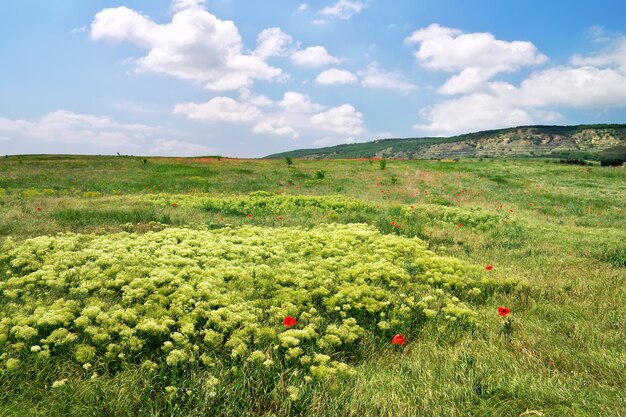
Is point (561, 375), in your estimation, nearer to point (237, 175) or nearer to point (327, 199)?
point (327, 199)

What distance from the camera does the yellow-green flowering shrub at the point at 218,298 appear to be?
14.8 ft

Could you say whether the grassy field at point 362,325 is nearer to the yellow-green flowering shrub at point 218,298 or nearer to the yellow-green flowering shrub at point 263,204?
the yellow-green flowering shrub at point 218,298

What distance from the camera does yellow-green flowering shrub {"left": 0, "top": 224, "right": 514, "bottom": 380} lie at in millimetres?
4512

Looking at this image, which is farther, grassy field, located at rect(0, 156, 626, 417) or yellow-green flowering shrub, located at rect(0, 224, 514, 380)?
yellow-green flowering shrub, located at rect(0, 224, 514, 380)

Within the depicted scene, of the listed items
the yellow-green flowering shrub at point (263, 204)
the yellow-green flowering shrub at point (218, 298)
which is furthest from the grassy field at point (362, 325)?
the yellow-green flowering shrub at point (263, 204)

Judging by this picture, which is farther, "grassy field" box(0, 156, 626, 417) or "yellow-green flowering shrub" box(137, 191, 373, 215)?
"yellow-green flowering shrub" box(137, 191, 373, 215)

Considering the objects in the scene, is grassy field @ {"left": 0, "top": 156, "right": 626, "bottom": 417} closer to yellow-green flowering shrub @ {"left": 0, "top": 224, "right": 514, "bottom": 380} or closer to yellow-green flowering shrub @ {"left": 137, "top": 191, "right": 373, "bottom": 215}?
yellow-green flowering shrub @ {"left": 0, "top": 224, "right": 514, "bottom": 380}

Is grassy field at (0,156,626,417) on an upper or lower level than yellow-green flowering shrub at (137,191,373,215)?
lower

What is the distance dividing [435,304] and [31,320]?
5901mm

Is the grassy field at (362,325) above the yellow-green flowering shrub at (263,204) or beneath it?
beneath

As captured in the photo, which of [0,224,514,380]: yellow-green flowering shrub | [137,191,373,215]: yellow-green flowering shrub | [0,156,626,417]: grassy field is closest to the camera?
[0,156,626,417]: grassy field

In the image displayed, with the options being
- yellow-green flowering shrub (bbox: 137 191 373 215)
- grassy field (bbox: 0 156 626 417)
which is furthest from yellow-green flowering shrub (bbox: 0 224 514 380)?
yellow-green flowering shrub (bbox: 137 191 373 215)

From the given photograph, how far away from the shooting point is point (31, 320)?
4.80 m

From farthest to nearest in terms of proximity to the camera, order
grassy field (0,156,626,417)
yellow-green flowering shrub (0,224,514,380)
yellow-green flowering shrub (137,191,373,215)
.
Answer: yellow-green flowering shrub (137,191,373,215) → yellow-green flowering shrub (0,224,514,380) → grassy field (0,156,626,417)
